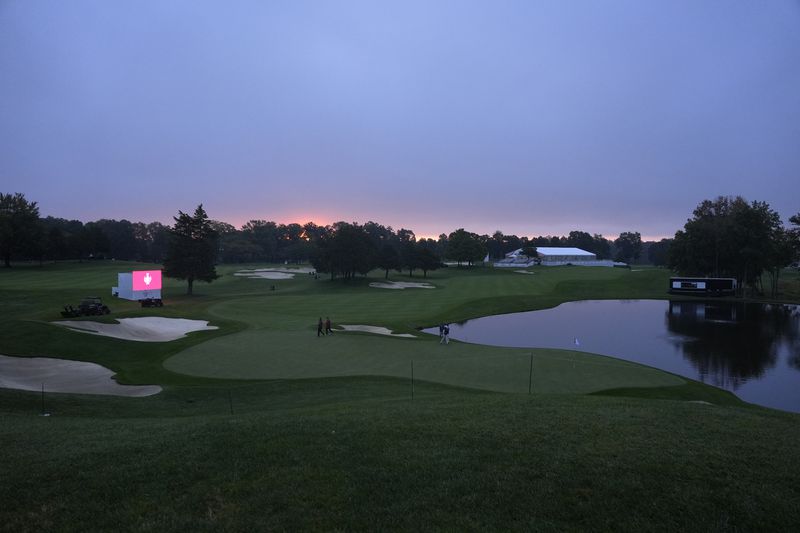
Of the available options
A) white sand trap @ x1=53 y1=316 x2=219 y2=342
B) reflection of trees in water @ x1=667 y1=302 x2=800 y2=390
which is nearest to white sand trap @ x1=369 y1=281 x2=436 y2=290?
reflection of trees in water @ x1=667 y1=302 x2=800 y2=390

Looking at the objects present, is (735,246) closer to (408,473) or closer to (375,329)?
(375,329)

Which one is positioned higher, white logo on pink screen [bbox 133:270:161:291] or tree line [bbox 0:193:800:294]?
tree line [bbox 0:193:800:294]

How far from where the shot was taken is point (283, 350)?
25.5 m

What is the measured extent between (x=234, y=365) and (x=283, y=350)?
364 cm

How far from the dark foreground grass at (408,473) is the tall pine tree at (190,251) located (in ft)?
170

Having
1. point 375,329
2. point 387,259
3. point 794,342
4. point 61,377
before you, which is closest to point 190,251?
point 375,329

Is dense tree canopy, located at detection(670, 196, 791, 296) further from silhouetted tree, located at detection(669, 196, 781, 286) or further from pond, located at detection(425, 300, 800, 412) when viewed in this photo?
pond, located at detection(425, 300, 800, 412)

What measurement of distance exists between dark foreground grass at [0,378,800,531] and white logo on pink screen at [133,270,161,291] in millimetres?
40433

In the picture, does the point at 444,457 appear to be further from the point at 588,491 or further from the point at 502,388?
the point at 502,388

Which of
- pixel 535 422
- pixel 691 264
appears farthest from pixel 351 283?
pixel 535 422

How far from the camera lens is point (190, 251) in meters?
59.9

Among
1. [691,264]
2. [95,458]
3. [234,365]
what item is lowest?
[234,365]

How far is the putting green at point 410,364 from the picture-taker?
20.3m

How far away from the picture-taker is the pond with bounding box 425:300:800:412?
81.0ft
